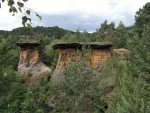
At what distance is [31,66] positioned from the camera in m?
46.6

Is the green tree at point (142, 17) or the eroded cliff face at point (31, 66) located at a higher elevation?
the green tree at point (142, 17)

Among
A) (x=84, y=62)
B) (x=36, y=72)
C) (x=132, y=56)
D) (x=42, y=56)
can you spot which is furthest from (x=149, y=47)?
(x=42, y=56)

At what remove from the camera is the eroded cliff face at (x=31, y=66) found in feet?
143

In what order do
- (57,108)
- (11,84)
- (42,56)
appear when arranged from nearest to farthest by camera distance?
(11,84)
(57,108)
(42,56)

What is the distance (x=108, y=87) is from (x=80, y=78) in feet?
14.4

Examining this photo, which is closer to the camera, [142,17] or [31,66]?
[31,66]

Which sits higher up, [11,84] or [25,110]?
[11,84]

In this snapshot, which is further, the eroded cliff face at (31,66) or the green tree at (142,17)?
the green tree at (142,17)

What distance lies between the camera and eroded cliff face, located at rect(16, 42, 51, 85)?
143ft

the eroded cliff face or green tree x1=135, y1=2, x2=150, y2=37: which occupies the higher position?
green tree x1=135, y1=2, x2=150, y2=37

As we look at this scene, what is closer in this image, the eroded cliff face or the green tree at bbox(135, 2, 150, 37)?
the eroded cliff face

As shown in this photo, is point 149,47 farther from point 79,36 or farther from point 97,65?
point 79,36

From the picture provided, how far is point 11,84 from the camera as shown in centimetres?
3247

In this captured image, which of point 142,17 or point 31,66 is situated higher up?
point 142,17
